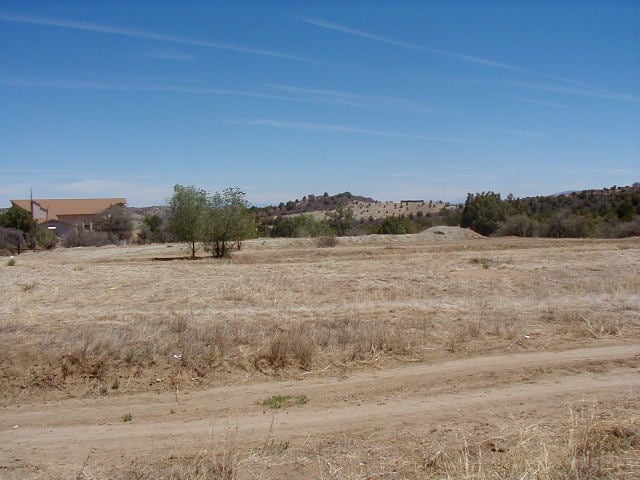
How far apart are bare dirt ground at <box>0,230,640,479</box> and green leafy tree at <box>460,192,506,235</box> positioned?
164ft

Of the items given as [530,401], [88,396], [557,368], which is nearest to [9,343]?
[88,396]

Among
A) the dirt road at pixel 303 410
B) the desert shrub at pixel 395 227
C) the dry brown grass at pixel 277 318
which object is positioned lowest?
the dirt road at pixel 303 410

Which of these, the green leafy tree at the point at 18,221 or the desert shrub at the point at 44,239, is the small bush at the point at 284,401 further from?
the green leafy tree at the point at 18,221

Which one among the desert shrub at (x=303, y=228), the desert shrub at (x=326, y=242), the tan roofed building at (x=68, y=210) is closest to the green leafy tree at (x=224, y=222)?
the desert shrub at (x=326, y=242)

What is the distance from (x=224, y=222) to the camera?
119 ft

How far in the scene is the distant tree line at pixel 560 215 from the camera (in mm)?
50844

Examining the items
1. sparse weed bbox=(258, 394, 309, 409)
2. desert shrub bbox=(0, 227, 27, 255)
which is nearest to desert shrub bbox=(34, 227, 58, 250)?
desert shrub bbox=(0, 227, 27, 255)

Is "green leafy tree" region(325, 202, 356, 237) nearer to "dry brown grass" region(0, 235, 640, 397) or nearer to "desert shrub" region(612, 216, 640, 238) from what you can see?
"desert shrub" region(612, 216, 640, 238)

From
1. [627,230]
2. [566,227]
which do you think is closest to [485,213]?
[566,227]

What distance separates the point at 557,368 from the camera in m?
9.12

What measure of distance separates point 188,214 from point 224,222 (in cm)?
237

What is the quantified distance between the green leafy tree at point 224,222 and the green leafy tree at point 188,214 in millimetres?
335

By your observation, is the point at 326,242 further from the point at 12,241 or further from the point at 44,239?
the point at 44,239

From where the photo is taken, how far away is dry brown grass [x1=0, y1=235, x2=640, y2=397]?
9.40 meters
